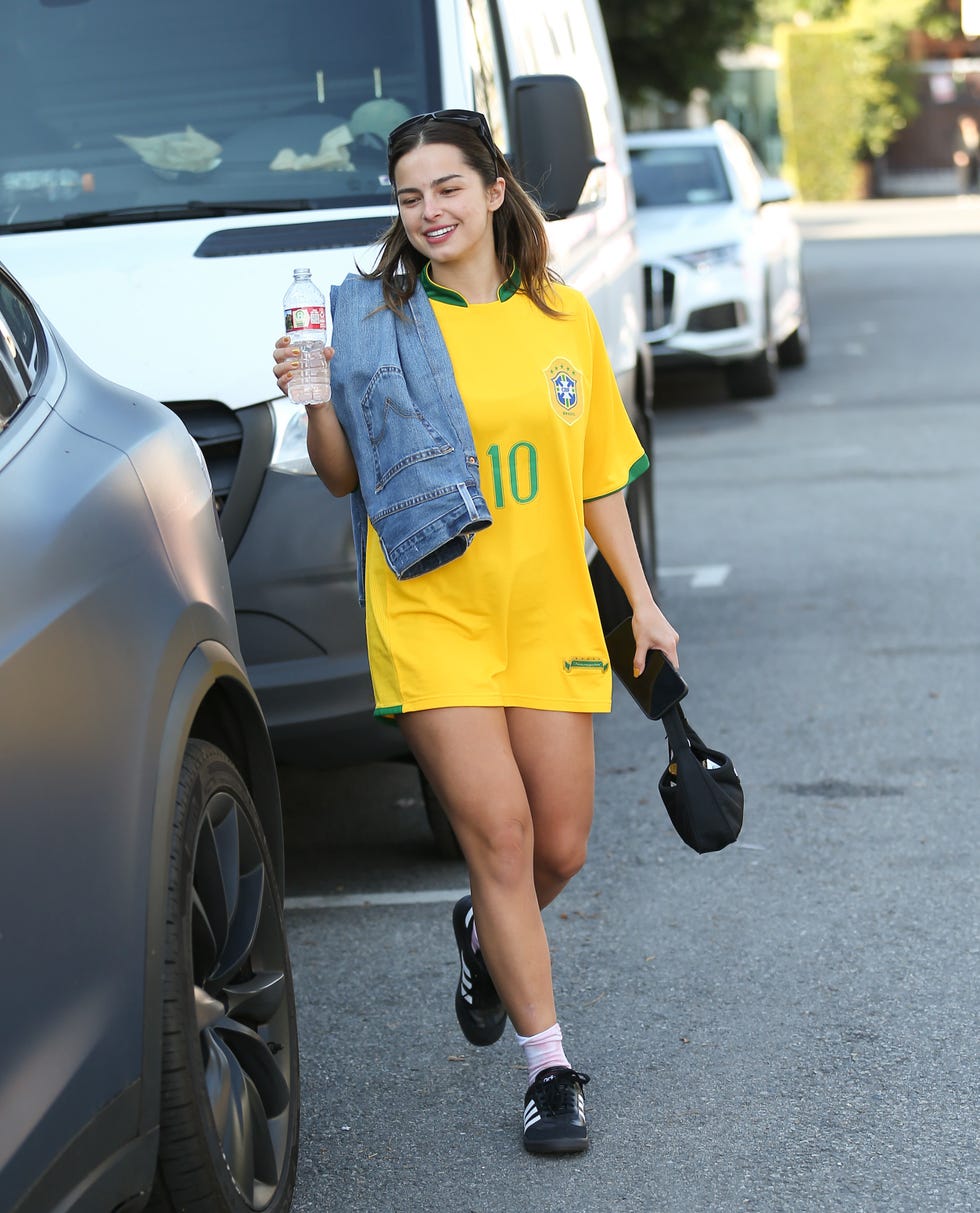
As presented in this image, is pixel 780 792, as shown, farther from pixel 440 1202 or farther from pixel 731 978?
pixel 440 1202

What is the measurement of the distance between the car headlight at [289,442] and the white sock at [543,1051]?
1.50m

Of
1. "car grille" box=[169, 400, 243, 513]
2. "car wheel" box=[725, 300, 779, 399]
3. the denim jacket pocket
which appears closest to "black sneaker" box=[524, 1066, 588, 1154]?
the denim jacket pocket

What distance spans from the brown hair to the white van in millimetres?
979

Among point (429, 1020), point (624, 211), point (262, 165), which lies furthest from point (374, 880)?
point (624, 211)

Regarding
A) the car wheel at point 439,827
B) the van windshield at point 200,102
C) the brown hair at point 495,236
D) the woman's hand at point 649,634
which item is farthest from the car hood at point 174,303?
the woman's hand at point 649,634

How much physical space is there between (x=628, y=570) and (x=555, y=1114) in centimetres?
99

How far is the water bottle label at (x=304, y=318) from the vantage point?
3184mm

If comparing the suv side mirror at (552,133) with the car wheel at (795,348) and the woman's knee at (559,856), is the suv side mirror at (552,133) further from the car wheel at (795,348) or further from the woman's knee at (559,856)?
the car wheel at (795,348)

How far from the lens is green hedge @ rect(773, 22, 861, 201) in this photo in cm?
4822

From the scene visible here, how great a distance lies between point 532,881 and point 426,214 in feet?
3.96

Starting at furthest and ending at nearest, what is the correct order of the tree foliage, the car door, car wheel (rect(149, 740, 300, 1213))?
1. the tree foliage
2. car wheel (rect(149, 740, 300, 1213))
3. the car door

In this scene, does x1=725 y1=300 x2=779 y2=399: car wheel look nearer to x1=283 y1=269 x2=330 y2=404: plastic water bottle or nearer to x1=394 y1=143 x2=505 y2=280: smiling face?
x1=394 y1=143 x2=505 y2=280: smiling face

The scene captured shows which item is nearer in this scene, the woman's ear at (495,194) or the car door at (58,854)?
the car door at (58,854)

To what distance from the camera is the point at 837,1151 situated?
3.43 metres
